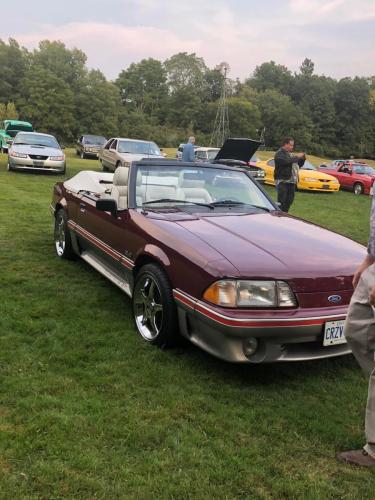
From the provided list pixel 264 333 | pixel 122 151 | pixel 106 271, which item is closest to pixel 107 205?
pixel 106 271

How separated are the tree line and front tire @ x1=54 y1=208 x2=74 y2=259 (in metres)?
58.6

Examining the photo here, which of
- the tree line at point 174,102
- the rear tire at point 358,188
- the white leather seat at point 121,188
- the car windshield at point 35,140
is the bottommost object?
the rear tire at point 358,188

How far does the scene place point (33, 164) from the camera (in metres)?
15.6

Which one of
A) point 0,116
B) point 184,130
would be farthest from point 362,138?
point 0,116

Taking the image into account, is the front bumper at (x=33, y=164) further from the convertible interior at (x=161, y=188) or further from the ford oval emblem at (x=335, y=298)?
the ford oval emblem at (x=335, y=298)

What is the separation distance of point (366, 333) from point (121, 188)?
2.95 metres

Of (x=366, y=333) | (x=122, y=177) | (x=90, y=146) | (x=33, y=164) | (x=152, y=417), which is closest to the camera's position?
(x=366, y=333)

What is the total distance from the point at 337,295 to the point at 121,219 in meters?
2.07

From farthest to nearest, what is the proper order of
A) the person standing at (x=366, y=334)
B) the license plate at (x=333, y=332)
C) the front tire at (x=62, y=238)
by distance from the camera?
the front tire at (x=62, y=238)
the license plate at (x=333, y=332)
the person standing at (x=366, y=334)

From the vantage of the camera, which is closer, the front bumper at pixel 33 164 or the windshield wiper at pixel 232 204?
the windshield wiper at pixel 232 204

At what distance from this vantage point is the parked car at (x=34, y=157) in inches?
614

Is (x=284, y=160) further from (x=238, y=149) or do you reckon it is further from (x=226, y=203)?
(x=226, y=203)

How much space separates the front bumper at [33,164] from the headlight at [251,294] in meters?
13.8

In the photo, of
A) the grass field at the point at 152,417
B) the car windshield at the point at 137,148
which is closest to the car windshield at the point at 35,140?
the car windshield at the point at 137,148
